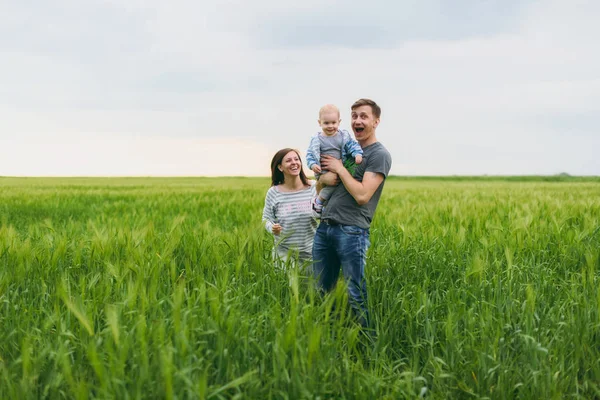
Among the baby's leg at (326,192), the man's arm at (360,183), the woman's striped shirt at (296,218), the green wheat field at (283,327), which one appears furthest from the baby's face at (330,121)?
the green wheat field at (283,327)

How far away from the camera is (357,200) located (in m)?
3.25

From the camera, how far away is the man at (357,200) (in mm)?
3281

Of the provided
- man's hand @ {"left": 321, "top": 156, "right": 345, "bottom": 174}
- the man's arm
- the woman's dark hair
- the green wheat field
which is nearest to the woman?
the woman's dark hair

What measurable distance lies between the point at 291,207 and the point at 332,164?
88 centimetres

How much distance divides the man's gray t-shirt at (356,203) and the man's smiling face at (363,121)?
4.7 inches

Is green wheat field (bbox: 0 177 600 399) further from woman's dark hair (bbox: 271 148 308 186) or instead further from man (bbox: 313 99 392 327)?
woman's dark hair (bbox: 271 148 308 186)

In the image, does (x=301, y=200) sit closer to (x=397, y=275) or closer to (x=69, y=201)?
(x=397, y=275)

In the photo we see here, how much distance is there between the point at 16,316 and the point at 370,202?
2342 mm

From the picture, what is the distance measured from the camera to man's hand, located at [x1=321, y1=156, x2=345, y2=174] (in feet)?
10.9

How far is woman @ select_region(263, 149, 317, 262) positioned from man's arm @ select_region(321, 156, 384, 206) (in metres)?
0.80

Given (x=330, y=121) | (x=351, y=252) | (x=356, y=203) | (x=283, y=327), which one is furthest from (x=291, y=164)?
(x=283, y=327)

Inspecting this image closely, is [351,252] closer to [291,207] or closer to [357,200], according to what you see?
[357,200]

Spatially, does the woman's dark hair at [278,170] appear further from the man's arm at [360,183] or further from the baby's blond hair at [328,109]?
the man's arm at [360,183]

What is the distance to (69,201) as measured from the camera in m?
12.3
